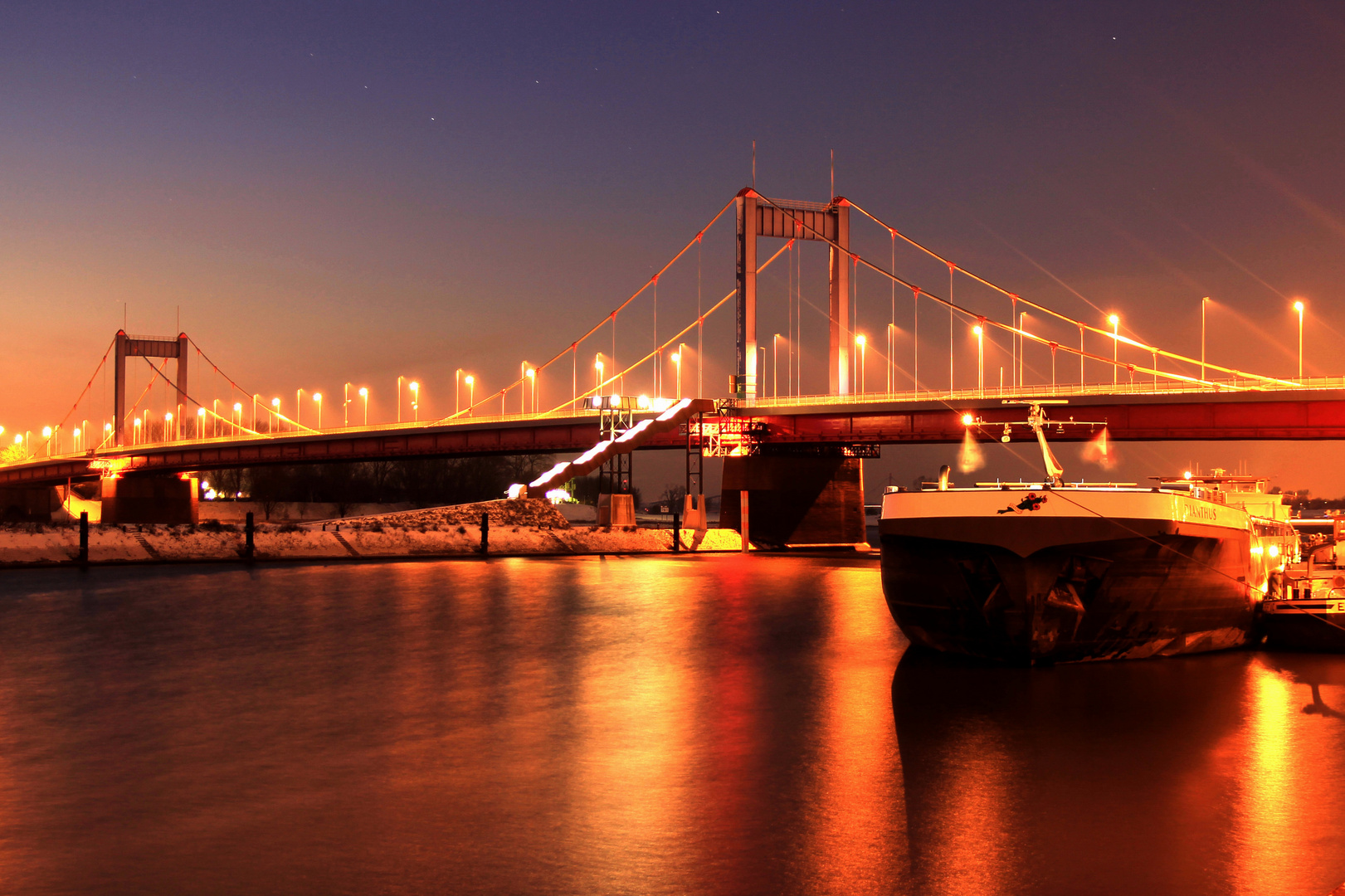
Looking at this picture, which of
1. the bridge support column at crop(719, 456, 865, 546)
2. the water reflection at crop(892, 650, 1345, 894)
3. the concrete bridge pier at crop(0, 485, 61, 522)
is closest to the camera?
the water reflection at crop(892, 650, 1345, 894)

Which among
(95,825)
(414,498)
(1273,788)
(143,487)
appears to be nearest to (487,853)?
(95,825)

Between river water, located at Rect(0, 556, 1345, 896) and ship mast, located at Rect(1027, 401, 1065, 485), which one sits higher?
ship mast, located at Rect(1027, 401, 1065, 485)

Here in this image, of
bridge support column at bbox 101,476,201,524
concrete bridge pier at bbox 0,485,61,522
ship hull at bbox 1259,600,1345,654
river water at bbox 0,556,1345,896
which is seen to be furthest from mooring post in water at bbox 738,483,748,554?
concrete bridge pier at bbox 0,485,61,522

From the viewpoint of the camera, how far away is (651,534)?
2183 inches

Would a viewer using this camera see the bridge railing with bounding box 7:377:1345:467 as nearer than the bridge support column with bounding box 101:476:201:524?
Yes

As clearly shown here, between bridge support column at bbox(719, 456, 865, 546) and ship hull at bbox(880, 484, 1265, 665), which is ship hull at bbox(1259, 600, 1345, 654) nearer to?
ship hull at bbox(880, 484, 1265, 665)

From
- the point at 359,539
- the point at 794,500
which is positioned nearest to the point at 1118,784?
the point at 359,539

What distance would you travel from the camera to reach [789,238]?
74.4m

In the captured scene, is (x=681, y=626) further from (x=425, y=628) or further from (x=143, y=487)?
(x=143, y=487)

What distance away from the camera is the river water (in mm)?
7699

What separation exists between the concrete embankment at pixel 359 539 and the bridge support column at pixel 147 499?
5717 centimetres

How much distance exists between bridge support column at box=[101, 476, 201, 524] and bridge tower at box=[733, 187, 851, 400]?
2241 inches

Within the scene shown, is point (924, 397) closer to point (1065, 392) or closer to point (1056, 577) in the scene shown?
point (1065, 392)

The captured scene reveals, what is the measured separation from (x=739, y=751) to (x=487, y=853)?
168 inches
